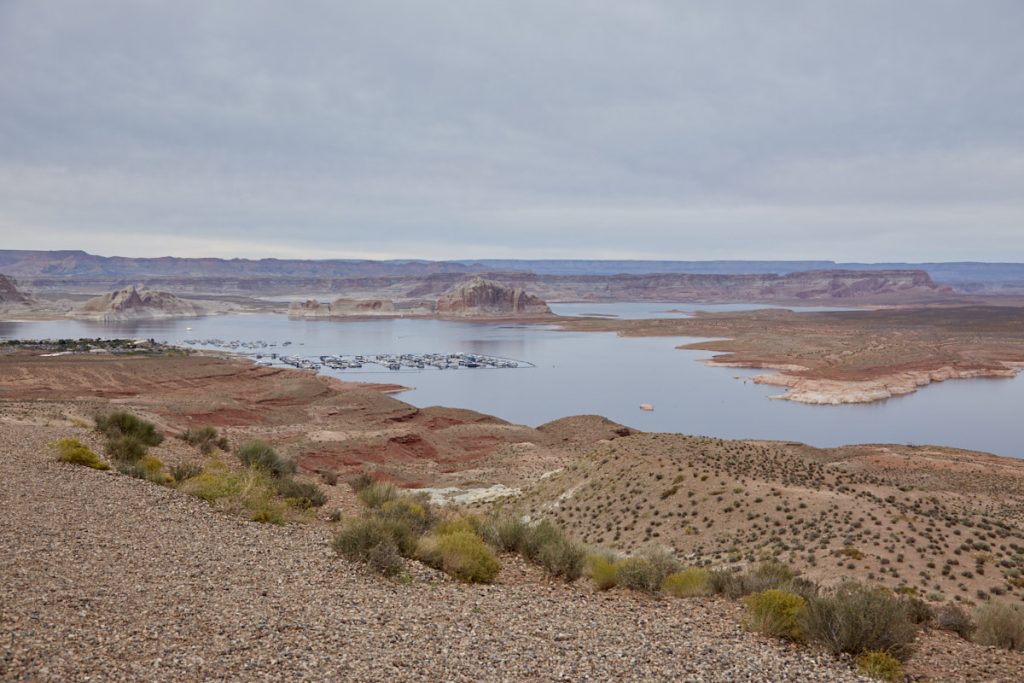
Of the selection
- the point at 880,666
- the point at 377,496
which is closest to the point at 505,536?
the point at 377,496

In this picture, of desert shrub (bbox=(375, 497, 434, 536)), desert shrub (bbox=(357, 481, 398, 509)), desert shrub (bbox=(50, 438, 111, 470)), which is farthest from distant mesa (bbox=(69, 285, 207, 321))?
desert shrub (bbox=(375, 497, 434, 536))

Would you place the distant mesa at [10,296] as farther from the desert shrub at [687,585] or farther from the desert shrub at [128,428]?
the desert shrub at [687,585]

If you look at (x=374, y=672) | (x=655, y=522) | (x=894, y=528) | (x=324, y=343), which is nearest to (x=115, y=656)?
(x=374, y=672)

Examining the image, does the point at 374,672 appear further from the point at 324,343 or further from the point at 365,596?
the point at 324,343

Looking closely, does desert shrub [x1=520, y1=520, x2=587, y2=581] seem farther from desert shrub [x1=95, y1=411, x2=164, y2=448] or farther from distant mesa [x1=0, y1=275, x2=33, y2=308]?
distant mesa [x1=0, y1=275, x2=33, y2=308]

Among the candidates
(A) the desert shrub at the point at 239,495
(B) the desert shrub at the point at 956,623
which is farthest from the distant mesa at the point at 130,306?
(B) the desert shrub at the point at 956,623

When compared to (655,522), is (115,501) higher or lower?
higher
